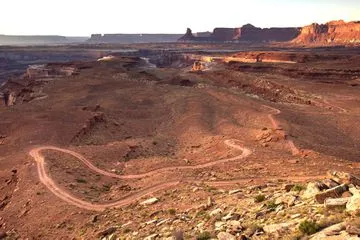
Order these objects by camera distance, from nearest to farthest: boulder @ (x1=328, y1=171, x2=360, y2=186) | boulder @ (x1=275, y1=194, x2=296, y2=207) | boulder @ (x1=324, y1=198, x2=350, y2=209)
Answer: boulder @ (x1=324, y1=198, x2=350, y2=209) → boulder @ (x1=275, y1=194, x2=296, y2=207) → boulder @ (x1=328, y1=171, x2=360, y2=186)

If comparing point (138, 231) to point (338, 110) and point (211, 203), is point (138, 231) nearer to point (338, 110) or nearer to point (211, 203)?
point (211, 203)

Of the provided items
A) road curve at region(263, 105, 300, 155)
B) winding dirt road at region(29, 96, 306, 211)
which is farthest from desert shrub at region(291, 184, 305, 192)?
road curve at region(263, 105, 300, 155)

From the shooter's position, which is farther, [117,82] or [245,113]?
[117,82]

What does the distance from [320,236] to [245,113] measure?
40.2 m

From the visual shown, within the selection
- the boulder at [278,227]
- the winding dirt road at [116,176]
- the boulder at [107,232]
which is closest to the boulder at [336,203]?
the boulder at [278,227]

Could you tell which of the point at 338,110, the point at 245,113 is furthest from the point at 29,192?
the point at 338,110

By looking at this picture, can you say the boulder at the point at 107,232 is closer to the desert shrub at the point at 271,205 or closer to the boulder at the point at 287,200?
the desert shrub at the point at 271,205

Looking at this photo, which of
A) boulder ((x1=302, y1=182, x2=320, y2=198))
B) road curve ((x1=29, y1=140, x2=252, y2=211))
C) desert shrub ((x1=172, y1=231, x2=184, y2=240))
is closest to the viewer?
desert shrub ((x1=172, y1=231, x2=184, y2=240))

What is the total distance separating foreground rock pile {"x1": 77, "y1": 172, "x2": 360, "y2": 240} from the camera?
12.9 meters

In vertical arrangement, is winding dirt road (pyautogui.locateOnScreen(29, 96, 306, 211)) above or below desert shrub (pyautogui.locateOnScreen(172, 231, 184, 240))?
below

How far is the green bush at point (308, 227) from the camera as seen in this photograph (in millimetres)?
12541

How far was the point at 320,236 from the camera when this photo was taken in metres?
11.9

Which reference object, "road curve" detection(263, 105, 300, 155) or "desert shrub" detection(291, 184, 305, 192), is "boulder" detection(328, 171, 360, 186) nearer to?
"desert shrub" detection(291, 184, 305, 192)

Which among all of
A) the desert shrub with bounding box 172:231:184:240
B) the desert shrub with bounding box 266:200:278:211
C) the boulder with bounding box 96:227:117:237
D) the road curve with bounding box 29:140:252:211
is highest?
the desert shrub with bounding box 266:200:278:211
